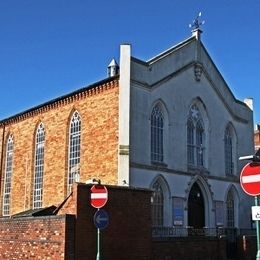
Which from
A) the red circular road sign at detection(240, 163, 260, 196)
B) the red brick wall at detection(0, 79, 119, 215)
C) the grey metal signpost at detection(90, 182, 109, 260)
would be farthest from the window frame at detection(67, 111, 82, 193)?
the red circular road sign at detection(240, 163, 260, 196)

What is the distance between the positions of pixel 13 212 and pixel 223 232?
15.3 m

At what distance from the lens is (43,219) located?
1623cm

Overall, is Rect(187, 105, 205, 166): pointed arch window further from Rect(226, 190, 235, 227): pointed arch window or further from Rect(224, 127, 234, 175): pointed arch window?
Rect(226, 190, 235, 227): pointed arch window

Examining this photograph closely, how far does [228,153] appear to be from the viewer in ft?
106

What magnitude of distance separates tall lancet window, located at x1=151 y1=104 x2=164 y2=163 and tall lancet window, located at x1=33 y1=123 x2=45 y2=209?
8.82 metres

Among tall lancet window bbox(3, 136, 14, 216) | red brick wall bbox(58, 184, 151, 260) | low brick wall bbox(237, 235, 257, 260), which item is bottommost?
low brick wall bbox(237, 235, 257, 260)

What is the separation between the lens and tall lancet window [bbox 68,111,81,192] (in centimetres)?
2822

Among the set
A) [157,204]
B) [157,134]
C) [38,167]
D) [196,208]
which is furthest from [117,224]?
[38,167]

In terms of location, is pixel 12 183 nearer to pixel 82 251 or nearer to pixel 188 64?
pixel 188 64

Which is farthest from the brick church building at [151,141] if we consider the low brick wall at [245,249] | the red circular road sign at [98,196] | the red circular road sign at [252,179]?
the red circular road sign at [252,179]

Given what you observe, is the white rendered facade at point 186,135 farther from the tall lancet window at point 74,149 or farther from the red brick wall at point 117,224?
the red brick wall at point 117,224

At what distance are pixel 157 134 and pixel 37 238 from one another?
39.7 feet

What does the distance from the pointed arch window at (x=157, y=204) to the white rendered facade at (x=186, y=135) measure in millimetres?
175

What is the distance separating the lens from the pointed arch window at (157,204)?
25.8 m
